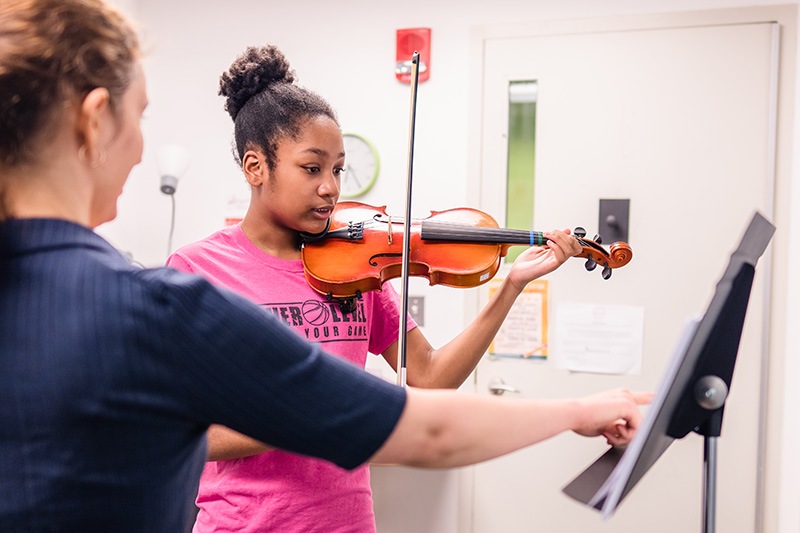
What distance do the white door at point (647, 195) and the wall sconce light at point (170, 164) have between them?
1.18 m

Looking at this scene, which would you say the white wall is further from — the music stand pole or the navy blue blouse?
the navy blue blouse

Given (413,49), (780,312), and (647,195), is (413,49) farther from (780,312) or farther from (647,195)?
(780,312)

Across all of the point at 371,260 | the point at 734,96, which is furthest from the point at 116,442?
the point at 734,96

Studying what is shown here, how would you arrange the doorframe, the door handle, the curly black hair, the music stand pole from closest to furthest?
the music stand pole < the curly black hair < the doorframe < the door handle

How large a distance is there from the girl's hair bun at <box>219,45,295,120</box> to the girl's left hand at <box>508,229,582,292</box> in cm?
60

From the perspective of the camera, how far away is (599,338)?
7.41 feet

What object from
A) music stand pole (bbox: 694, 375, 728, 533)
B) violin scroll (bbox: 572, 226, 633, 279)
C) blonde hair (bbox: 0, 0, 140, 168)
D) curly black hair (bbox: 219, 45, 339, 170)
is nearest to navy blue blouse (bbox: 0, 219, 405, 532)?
blonde hair (bbox: 0, 0, 140, 168)

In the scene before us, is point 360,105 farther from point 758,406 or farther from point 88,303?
point 88,303

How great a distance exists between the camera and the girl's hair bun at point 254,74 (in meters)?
1.24

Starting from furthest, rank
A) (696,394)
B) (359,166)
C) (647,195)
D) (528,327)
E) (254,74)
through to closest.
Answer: (359,166) → (528,327) → (647,195) → (254,74) → (696,394)

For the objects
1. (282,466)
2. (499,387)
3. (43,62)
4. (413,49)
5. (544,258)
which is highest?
(413,49)

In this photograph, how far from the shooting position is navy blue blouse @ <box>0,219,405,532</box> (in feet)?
1.73

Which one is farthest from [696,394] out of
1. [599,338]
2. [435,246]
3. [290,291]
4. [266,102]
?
[599,338]

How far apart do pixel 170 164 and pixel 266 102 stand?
141 centimetres
